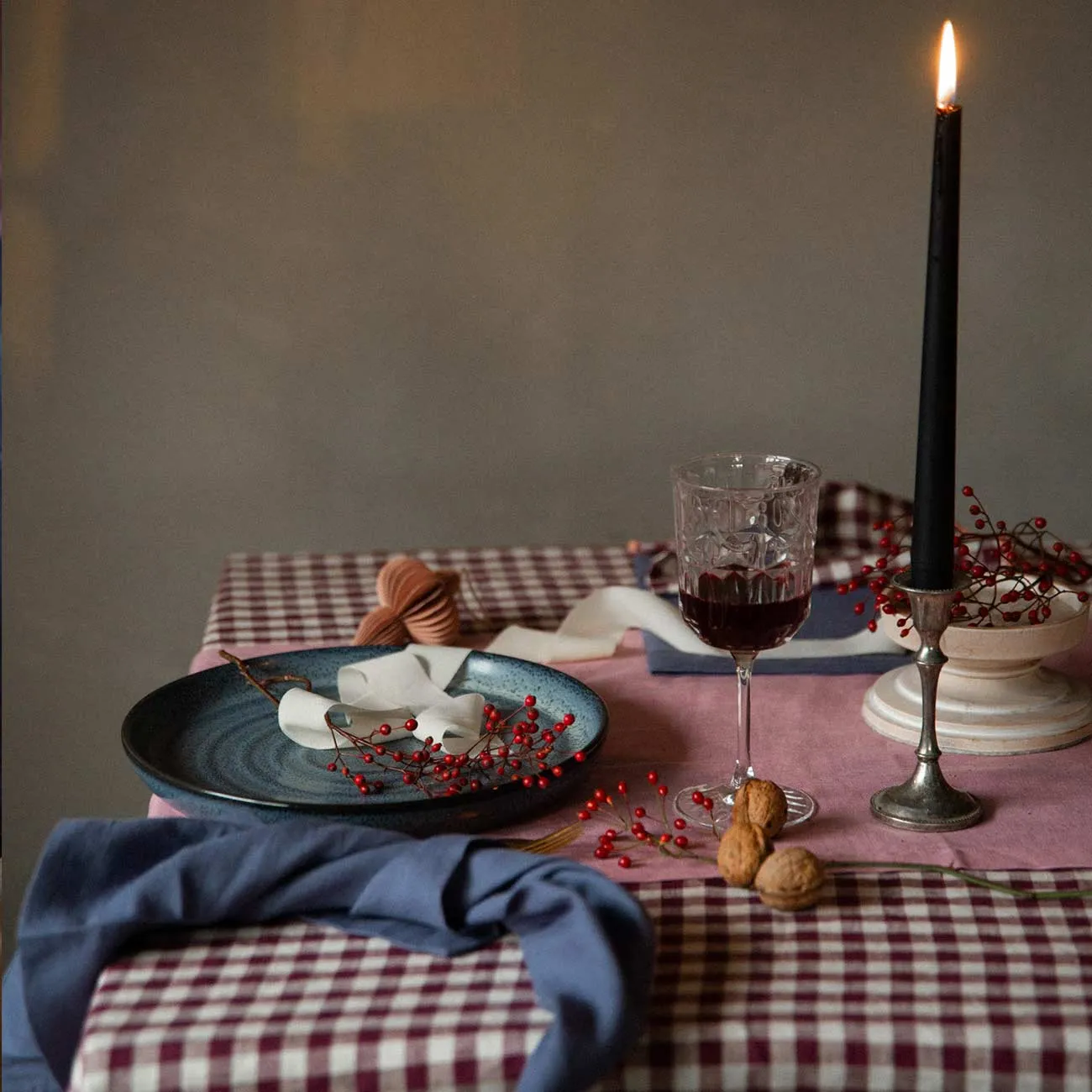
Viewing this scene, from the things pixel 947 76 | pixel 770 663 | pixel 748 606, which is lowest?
pixel 770 663

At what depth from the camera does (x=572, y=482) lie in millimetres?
2561

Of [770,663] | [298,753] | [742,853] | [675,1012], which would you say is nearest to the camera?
[675,1012]

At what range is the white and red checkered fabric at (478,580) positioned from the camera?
1.38m

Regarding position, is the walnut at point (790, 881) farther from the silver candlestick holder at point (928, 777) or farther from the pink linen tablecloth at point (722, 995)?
the silver candlestick holder at point (928, 777)

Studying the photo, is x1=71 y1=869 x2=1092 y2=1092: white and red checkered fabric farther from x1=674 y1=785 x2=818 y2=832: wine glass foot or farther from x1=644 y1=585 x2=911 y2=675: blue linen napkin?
x1=644 y1=585 x2=911 y2=675: blue linen napkin

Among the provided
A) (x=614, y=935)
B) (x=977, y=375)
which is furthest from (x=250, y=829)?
(x=977, y=375)

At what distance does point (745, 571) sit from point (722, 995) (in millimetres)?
302

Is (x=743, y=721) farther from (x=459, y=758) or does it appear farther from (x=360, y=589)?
(x=360, y=589)

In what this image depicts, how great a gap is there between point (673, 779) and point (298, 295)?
167cm

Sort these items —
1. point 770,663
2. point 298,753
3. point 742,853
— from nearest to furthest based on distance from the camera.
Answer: point 742,853
point 298,753
point 770,663

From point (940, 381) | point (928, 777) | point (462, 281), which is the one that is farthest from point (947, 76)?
point (462, 281)

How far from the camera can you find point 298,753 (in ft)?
3.26

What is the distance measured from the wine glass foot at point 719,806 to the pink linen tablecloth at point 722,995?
0.09 ft

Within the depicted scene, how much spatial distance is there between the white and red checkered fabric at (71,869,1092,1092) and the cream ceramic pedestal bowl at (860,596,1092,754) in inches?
10.3
